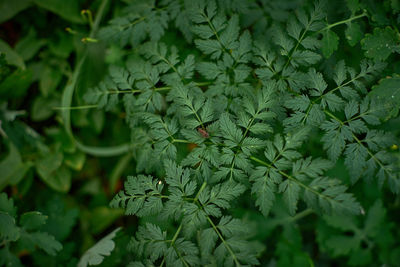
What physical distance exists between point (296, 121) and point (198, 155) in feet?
1.72

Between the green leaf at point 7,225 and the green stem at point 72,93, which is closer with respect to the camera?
the green leaf at point 7,225

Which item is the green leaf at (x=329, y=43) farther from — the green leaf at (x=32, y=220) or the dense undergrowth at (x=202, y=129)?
the green leaf at (x=32, y=220)

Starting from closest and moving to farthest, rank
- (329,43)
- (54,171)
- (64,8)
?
(329,43), (64,8), (54,171)

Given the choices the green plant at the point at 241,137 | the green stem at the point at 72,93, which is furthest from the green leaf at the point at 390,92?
the green stem at the point at 72,93

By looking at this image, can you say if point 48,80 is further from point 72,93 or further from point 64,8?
point 64,8

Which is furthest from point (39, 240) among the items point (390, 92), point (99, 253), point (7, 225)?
point (390, 92)

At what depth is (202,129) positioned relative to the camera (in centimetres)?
159

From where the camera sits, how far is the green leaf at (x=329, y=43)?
67.8 inches

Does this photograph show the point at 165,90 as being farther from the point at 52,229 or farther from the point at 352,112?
the point at 52,229

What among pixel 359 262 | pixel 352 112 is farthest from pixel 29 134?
pixel 359 262

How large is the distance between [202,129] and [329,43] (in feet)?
2.94

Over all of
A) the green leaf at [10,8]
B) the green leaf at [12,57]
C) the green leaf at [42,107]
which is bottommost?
the green leaf at [42,107]

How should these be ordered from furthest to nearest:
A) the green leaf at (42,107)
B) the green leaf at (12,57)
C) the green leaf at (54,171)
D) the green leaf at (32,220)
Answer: the green leaf at (42,107), the green leaf at (54,171), the green leaf at (12,57), the green leaf at (32,220)

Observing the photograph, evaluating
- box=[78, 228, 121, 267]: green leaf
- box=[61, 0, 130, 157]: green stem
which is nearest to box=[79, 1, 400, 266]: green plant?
box=[78, 228, 121, 267]: green leaf
